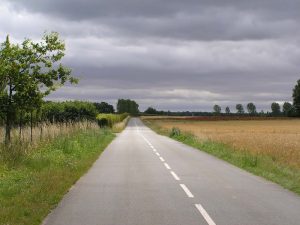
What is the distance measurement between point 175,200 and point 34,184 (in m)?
3.68

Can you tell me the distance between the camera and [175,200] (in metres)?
11.5

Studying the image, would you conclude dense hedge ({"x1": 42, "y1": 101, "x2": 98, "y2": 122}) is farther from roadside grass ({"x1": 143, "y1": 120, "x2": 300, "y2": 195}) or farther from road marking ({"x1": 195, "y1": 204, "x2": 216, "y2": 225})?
road marking ({"x1": 195, "y1": 204, "x2": 216, "y2": 225})

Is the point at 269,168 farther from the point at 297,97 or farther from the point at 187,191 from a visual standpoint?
the point at 297,97

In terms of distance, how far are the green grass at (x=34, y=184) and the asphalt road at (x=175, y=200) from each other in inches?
11.2

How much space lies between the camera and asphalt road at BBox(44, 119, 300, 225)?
918 cm

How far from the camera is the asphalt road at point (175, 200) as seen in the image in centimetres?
918

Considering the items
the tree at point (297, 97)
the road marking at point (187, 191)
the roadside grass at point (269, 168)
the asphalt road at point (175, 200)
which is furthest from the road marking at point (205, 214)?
the tree at point (297, 97)

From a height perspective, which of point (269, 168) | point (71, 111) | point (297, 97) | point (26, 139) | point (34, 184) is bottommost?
point (269, 168)

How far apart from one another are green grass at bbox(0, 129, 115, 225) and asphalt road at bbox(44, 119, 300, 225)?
0.94 feet

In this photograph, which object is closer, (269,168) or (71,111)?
(269,168)

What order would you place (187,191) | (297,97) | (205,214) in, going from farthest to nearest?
(297,97) → (187,191) → (205,214)

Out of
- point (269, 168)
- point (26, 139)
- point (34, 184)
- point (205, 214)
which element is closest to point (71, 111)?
point (26, 139)

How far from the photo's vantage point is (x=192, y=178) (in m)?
16.2

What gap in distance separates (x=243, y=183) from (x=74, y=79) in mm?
9107
